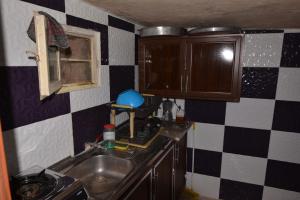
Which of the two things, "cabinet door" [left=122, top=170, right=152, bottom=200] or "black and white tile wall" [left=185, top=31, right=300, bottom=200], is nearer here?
"cabinet door" [left=122, top=170, right=152, bottom=200]

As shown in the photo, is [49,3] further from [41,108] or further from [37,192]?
[37,192]

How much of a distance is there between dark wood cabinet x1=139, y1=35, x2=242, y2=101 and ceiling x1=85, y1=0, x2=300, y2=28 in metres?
0.20

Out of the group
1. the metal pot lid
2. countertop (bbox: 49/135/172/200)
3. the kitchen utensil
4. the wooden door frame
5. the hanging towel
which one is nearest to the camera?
the wooden door frame

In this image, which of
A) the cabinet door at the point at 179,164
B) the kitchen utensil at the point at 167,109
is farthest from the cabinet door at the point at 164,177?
the kitchen utensil at the point at 167,109

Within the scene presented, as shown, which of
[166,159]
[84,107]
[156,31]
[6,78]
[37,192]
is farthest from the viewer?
[156,31]

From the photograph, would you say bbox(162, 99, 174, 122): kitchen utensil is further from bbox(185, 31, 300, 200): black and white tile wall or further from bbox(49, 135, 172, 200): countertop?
bbox(49, 135, 172, 200): countertop

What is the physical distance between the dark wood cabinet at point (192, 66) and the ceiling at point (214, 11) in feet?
0.64

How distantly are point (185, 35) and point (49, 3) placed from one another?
1167 mm

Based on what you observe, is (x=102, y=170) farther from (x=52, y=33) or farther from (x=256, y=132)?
(x=256, y=132)

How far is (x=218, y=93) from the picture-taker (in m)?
1.89

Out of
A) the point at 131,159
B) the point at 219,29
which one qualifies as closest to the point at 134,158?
the point at 131,159

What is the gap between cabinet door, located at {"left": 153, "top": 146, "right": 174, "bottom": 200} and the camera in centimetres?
145

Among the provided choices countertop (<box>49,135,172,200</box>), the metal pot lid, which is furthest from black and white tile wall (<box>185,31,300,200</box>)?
countertop (<box>49,135,172,200</box>)

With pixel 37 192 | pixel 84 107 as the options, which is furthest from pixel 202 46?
pixel 37 192
